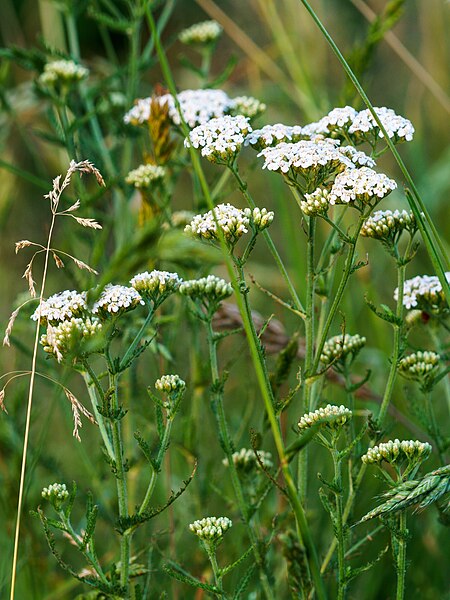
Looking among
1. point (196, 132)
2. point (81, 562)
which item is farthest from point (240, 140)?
point (81, 562)

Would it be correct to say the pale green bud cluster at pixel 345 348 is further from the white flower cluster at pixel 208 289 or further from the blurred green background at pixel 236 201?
the blurred green background at pixel 236 201

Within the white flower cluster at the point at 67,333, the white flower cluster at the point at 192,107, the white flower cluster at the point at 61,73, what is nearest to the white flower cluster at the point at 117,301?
the white flower cluster at the point at 67,333

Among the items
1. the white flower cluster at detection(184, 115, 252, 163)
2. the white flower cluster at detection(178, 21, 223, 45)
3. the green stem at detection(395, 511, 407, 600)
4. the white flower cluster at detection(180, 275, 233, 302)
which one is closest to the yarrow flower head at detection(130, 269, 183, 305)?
the white flower cluster at detection(180, 275, 233, 302)

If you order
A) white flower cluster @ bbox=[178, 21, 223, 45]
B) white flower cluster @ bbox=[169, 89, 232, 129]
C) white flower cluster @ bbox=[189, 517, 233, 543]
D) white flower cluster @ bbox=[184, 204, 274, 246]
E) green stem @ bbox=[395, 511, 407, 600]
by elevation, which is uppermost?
white flower cluster @ bbox=[178, 21, 223, 45]

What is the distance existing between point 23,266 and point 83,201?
10.3ft

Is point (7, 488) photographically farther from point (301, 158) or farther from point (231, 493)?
point (301, 158)

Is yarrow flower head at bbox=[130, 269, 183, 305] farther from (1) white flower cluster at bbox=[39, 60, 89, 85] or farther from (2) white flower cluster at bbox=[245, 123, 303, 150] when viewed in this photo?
(1) white flower cluster at bbox=[39, 60, 89, 85]

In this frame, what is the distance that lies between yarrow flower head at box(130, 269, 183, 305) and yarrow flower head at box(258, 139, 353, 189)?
30 centimetres

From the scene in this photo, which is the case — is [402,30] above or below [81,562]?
above

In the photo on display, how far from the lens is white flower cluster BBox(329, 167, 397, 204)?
1.61 meters

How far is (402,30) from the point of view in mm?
6406

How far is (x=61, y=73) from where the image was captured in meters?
2.51

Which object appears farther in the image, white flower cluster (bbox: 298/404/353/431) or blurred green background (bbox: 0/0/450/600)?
blurred green background (bbox: 0/0/450/600)

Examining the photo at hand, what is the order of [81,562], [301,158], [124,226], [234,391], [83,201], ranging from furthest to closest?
[234,391]
[81,562]
[124,226]
[83,201]
[301,158]
